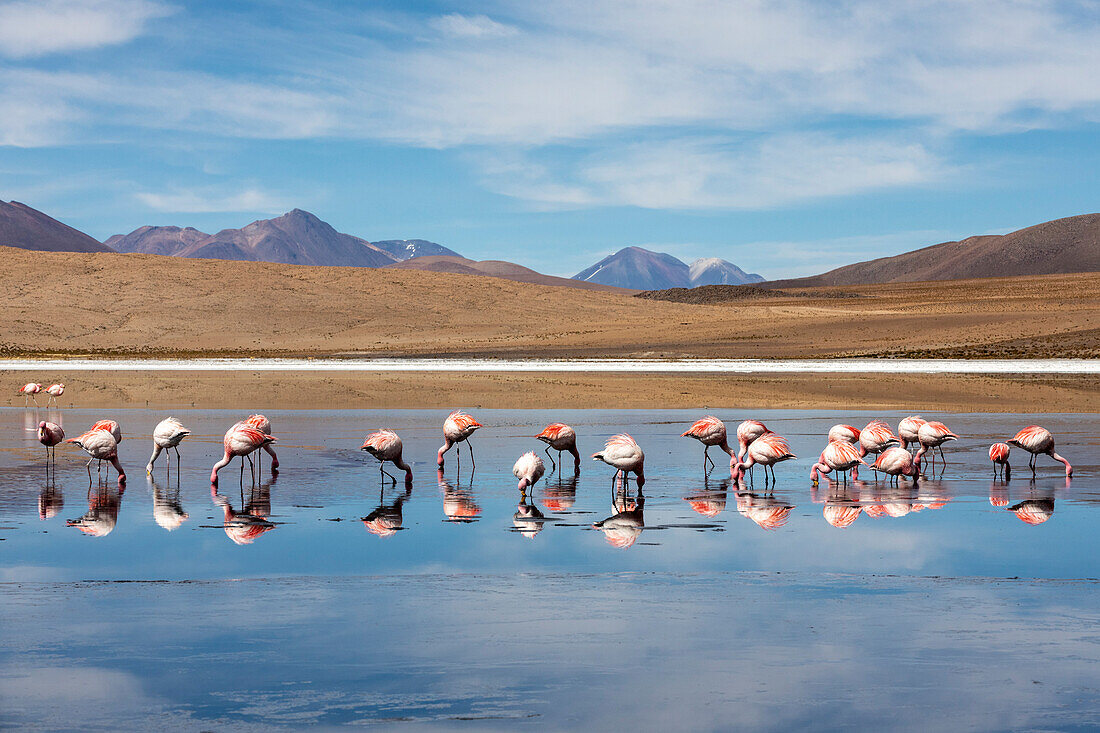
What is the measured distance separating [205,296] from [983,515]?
A: 78767mm

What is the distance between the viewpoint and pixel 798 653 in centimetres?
612

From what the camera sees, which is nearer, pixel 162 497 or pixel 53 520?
pixel 53 520

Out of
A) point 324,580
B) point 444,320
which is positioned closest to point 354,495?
point 324,580

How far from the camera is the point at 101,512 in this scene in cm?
1090

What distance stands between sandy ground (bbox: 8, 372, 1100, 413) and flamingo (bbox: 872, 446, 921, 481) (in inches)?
450

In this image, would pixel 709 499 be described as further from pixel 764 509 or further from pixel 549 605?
pixel 549 605

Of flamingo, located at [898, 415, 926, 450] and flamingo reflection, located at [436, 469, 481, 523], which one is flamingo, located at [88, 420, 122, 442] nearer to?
flamingo reflection, located at [436, 469, 481, 523]

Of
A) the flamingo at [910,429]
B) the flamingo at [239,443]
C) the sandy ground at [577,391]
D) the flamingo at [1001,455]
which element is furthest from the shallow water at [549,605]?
the sandy ground at [577,391]

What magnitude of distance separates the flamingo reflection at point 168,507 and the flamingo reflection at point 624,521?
380 centimetres

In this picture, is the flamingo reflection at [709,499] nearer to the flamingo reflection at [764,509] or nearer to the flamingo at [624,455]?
the flamingo reflection at [764,509]

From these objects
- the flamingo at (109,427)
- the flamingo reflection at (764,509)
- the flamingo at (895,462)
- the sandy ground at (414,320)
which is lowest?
the flamingo reflection at (764,509)

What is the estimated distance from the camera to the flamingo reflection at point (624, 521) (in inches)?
374

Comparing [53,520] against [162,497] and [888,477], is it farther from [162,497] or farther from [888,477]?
[888,477]

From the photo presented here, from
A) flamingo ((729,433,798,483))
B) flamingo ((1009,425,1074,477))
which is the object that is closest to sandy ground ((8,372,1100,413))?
flamingo ((1009,425,1074,477))
